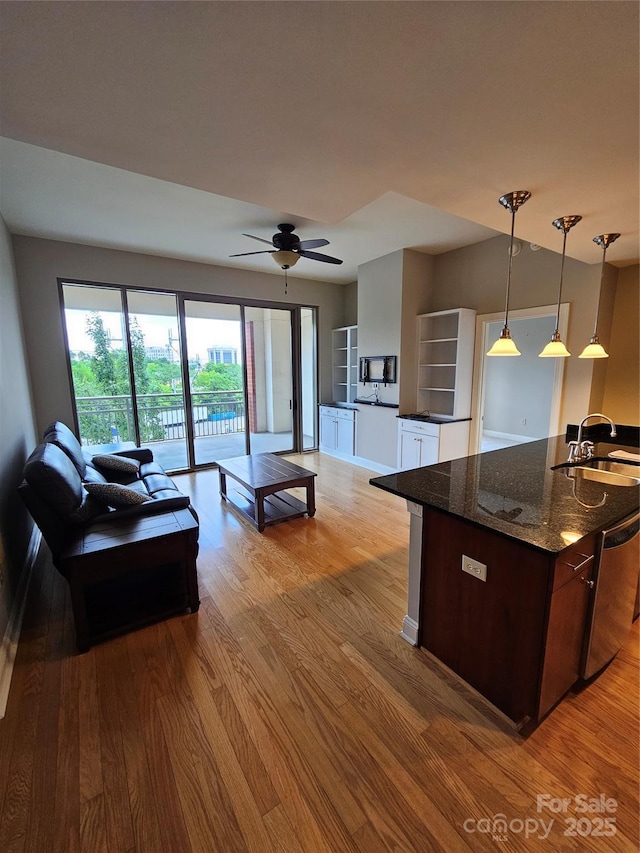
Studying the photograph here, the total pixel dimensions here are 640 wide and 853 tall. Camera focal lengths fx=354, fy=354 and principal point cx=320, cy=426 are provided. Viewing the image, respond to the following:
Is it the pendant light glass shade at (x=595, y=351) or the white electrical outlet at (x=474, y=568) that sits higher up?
the pendant light glass shade at (x=595, y=351)

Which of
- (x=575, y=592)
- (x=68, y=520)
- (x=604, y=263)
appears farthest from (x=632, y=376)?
(x=68, y=520)

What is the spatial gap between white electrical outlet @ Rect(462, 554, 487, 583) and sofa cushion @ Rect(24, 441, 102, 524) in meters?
2.12

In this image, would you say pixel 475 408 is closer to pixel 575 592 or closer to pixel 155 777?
pixel 575 592

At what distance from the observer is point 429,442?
437cm

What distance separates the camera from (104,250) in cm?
429

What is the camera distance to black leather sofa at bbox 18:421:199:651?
1.91 metres

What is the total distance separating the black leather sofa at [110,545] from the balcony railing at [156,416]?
2.20m

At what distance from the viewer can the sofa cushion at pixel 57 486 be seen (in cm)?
193

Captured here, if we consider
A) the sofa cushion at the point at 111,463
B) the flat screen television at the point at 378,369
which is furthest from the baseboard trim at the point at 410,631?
the flat screen television at the point at 378,369

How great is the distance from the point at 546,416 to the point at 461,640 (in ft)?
20.3

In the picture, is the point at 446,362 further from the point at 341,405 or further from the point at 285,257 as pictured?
the point at 285,257

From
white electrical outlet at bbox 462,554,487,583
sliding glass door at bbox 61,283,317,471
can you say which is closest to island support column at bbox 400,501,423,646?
white electrical outlet at bbox 462,554,487,583

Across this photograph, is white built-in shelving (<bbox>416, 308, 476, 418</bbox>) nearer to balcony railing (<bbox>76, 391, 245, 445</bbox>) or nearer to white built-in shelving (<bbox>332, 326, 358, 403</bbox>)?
white built-in shelving (<bbox>332, 326, 358, 403</bbox>)

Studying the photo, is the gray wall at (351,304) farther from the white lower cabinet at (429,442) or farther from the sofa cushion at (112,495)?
the sofa cushion at (112,495)
